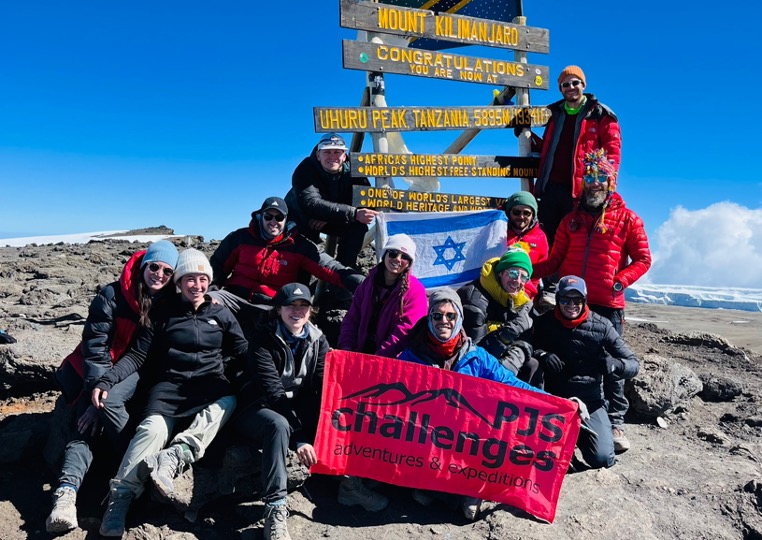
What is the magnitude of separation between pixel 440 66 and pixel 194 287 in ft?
17.2

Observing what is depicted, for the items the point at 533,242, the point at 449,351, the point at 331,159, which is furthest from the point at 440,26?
the point at 449,351

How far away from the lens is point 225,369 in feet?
18.2

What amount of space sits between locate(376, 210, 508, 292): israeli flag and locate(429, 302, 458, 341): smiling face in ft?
7.76

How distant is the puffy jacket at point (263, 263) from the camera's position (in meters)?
6.65

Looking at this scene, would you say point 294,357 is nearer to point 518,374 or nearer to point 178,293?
point 178,293

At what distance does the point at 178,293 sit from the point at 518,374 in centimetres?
350

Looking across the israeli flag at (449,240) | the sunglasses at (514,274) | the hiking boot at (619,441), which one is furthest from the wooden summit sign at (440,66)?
the hiking boot at (619,441)

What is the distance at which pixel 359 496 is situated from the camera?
16.8 feet


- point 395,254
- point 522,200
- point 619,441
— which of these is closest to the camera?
point 395,254

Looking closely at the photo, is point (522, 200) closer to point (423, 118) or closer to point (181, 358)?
point (423, 118)

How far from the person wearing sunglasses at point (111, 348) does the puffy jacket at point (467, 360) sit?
2.34 m

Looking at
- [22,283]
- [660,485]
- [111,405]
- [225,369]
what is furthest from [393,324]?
[22,283]

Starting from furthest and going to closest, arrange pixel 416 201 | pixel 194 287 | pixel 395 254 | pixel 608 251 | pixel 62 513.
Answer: pixel 416 201, pixel 608 251, pixel 395 254, pixel 194 287, pixel 62 513

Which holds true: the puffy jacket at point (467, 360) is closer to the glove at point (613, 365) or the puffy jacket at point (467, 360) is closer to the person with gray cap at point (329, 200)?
the glove at point (613, 365)
